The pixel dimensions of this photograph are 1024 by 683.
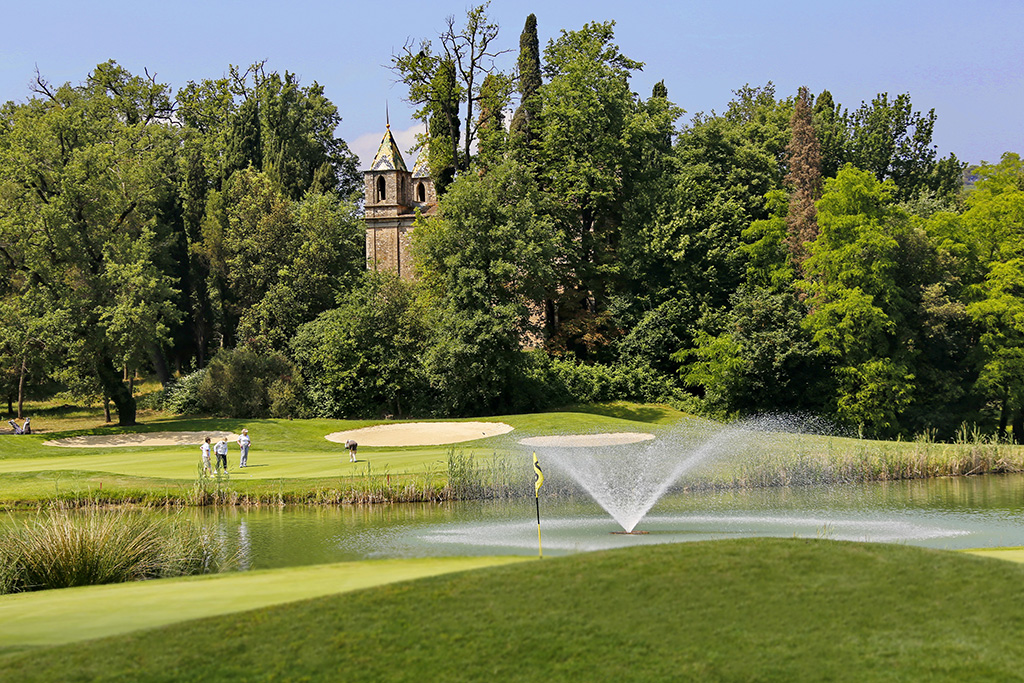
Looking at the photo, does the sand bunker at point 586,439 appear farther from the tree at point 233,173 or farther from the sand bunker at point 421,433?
the tree at point 233,173

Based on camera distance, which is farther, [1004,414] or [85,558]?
[1004,414]

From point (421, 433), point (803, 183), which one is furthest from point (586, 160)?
point (421, 433)

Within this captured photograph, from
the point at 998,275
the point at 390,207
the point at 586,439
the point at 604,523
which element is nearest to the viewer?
the point at 604,523

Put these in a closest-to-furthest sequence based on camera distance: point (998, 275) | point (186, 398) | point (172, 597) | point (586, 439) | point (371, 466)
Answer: point (172, 597), point (371, 466), point (586, 439), point (998, 275), point (186, 398)

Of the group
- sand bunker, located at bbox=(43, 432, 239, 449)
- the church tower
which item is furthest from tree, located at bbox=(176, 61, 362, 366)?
sand bunker, located at bbox=(43, 432, 239, 449)

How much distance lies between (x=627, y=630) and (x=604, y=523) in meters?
10.8

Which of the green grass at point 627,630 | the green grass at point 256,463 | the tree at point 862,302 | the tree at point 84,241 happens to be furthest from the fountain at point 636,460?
the tree at point 84,241

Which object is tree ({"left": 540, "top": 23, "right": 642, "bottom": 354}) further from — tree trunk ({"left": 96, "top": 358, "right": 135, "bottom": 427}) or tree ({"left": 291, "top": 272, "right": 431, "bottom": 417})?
tree trunk ({"left": 96, "top": 358, "right": 135, "bottom": 427})

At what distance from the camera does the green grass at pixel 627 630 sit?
323 inches

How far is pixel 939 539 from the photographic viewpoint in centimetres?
1755

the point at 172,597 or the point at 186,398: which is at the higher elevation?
the point at 186,398

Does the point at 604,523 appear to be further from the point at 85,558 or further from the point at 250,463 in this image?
the point at 250,463

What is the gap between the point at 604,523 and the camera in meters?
19.6

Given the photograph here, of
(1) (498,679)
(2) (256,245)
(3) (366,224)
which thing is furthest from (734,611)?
(3) (366,224)
